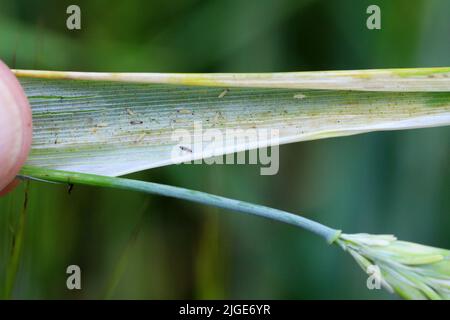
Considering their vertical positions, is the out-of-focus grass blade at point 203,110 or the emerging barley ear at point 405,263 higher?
the out-of-focus grass blade at point 203,110

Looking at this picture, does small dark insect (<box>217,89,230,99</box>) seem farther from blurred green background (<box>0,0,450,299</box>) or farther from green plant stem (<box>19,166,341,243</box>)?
blurred green background (<box>0,0,450,299</box>)

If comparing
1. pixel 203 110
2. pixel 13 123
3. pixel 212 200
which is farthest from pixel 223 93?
pixel 13 123

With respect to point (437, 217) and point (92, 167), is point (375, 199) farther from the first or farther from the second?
point (92, 167)

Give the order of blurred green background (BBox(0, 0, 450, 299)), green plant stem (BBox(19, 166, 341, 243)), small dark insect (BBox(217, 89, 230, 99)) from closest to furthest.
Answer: green plant stem (BBox(19, 166, 341, 243)), small dark insect (BBox(217, 89, 230, 99)), blurred green background (BBox(0, 0, 450, 299))

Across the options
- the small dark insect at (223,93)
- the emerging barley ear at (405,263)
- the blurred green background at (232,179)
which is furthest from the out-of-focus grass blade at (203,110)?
the blurred green background at (232,179)

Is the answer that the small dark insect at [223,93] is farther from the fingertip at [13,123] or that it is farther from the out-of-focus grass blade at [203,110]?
the fingertip at [13,123]

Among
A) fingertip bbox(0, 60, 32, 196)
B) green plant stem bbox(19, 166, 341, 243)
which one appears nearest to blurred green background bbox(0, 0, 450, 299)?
fingertip bbox(0, 60, 32, 196)

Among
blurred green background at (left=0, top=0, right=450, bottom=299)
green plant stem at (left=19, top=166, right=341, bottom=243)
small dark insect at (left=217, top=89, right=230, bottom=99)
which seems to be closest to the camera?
green plant stem at (left=19, top=166, right=341, bottom=243)
